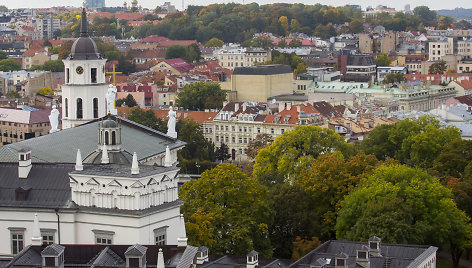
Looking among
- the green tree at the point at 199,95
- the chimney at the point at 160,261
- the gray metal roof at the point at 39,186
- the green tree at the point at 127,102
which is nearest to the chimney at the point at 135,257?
the chimney at the point at 160,261

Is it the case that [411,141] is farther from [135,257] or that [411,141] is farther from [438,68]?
[438,68]

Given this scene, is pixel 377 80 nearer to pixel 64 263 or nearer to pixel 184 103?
pixel 184 103

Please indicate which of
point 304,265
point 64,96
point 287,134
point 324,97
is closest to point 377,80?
point 324,97

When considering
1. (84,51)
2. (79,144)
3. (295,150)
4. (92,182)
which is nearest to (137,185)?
(92,182)

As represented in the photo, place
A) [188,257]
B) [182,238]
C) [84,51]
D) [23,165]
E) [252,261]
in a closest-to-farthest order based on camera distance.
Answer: [188,257] → [182,238] → [252,261] → [23,165] → [84,51]

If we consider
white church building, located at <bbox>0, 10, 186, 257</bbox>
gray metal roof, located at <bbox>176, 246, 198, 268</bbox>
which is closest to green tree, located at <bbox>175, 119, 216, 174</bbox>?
white church building, located at <bbox>0, 10, 186, 257</bbox>
